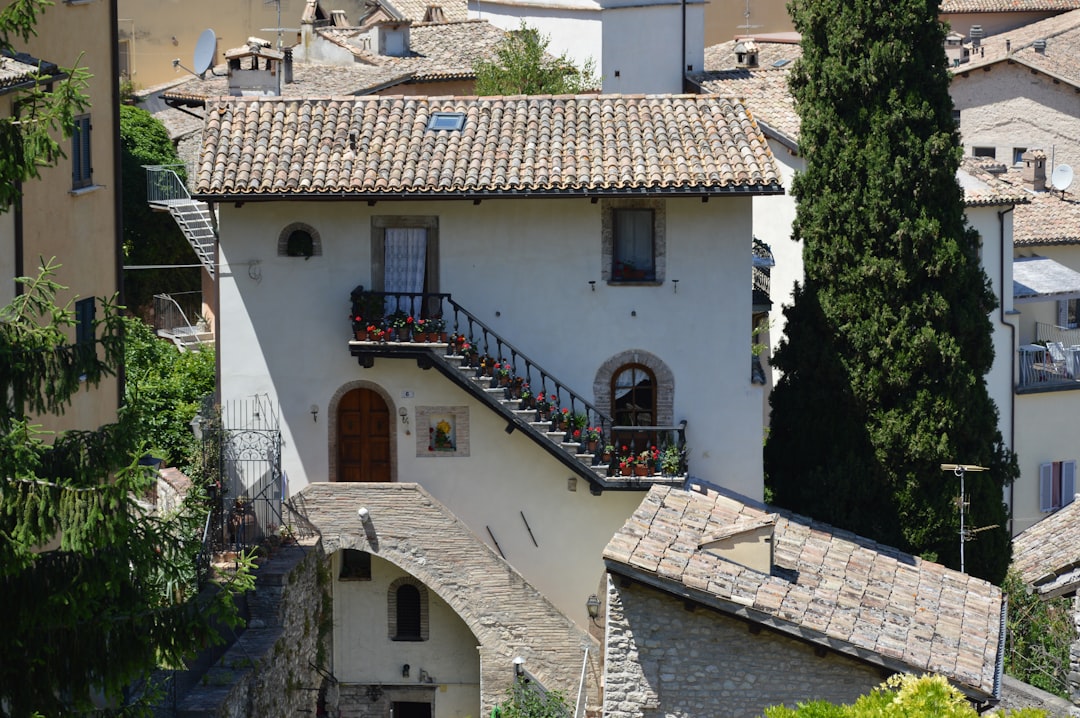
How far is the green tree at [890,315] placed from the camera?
31062 millimetres

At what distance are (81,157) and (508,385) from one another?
735cm

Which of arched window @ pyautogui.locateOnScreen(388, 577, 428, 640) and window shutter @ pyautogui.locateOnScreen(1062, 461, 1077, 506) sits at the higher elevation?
window shutter @ pyautogui.locateOnScreen(1062, 461, 1077, 506)

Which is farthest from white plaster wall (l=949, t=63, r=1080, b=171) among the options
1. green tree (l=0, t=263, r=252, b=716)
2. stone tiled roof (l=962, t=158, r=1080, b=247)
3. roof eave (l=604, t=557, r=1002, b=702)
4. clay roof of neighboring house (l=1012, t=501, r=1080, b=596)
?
green tree (l=0, t=263, r=252, b=716)

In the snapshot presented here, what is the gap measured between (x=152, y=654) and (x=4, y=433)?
7.56 ft

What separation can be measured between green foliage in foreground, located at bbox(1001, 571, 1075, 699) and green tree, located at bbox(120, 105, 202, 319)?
22.5 meters

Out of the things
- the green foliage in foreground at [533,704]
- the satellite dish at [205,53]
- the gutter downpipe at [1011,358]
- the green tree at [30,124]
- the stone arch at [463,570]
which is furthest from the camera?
the satellite dish at [205,53]

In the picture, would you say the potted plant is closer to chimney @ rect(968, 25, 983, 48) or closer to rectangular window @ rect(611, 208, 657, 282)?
rectangular window @ rect(611, 208, 657, 282)

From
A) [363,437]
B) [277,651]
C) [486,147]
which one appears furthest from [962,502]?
[277,651]

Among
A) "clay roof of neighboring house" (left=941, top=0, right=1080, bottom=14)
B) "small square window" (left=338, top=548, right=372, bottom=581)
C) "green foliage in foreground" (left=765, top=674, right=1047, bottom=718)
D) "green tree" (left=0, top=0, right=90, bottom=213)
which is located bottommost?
"small square window" (left=338, top=548, right=372, bottom=581)

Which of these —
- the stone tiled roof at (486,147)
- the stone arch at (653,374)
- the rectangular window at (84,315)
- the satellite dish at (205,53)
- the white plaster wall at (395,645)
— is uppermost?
the satellite dish at (205,53)

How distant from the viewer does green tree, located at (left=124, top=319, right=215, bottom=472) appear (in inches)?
1382

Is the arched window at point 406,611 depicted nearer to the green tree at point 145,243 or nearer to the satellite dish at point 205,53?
the satellite dish at point 205,53

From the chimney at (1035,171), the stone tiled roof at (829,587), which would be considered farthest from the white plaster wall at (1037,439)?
the stone tiled roof at (829,587)

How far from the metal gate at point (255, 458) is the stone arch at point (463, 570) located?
2.04 feet
